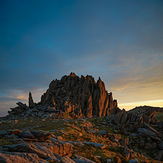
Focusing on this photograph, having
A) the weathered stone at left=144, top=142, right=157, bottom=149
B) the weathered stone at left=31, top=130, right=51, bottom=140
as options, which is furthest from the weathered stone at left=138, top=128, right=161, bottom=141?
the weathered stone at left=31, top=130, right=51, bottom=140

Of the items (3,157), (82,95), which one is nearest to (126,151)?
(3,157)

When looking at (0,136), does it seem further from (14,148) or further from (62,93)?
(62,93)

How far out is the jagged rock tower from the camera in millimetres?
74062

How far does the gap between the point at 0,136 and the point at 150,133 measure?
1210 inches

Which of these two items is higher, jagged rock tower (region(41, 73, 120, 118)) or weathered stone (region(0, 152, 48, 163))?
jagged rock tower (region(41, 73, 120, 118))

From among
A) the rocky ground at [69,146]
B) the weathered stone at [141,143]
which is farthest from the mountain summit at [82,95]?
the weathered stone at [141,143]

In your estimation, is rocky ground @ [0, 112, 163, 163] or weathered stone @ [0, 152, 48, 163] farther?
rocky ground @ [0, 112, 163, 163]

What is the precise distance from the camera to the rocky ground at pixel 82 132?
10586mm

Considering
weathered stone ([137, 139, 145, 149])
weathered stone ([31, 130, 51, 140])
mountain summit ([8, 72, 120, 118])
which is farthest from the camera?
mountain summit ([8, 72, 120, 118])

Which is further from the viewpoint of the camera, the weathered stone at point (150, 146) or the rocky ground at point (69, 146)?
the weathered stone at point (150, 146)

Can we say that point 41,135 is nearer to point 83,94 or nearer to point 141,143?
point 141,143

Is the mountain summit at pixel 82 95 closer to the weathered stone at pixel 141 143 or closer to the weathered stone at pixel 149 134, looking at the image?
the weathered stone at pixel 149 134

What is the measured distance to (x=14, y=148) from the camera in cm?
934

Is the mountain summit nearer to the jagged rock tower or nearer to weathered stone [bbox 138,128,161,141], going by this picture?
the jagged rock tower
